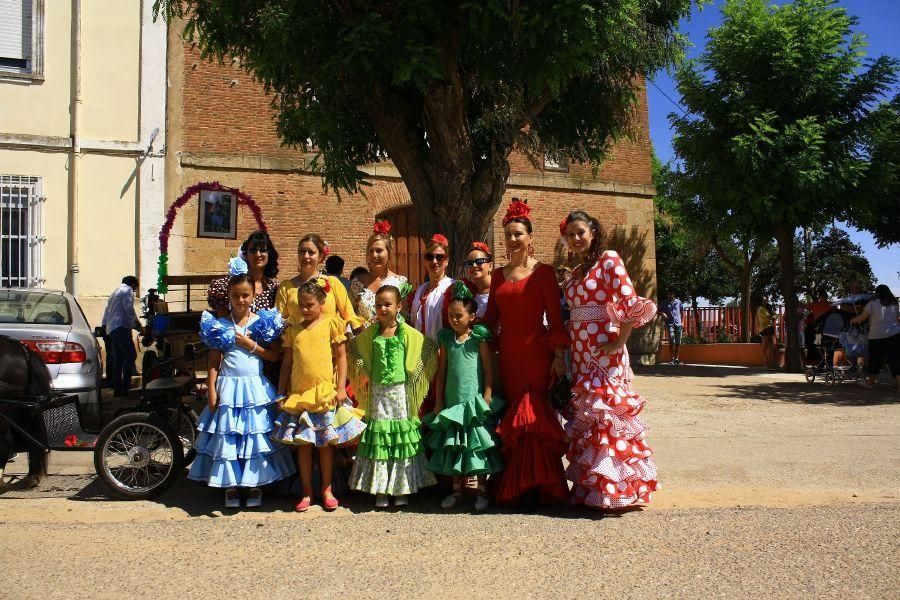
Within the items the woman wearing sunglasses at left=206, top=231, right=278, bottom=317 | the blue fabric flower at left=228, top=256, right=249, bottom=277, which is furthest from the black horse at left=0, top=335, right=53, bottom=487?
the blue fabric flower at left=228, top=256, right=249, bottom=277

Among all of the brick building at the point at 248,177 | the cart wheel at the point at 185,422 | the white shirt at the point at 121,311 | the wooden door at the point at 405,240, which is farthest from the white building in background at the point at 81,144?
the cart wheel at the point at 185,422

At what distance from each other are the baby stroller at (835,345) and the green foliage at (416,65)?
6.04 meters

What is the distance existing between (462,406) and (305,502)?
4.16 feet

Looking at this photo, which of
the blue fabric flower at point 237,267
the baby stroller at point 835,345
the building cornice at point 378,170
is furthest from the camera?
the building cornice at point 378,170

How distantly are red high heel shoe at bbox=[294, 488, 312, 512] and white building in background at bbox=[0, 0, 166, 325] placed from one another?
9.92 m

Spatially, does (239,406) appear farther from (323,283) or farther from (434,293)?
(434,293)

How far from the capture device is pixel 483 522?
16.5ft

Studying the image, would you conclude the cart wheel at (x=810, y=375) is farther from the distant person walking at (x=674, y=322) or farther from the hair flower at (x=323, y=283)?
the hair flower at (x=323, y=283)

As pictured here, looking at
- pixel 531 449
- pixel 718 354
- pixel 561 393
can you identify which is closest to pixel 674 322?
pixel 718 354

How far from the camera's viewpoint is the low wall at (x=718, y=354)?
1905 cm

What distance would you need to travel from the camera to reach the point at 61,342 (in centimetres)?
754

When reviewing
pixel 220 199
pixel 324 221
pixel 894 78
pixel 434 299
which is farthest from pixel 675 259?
pixel 434 299

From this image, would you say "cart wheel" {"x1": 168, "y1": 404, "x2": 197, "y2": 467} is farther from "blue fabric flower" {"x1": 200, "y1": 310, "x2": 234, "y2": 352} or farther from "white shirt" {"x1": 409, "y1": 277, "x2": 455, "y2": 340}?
"white shirt" {"x1": 409, "y1": 277, "x2": 455, "y2": 340}

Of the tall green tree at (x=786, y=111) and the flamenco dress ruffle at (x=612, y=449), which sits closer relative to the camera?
the flamenco dress ruffle at (x=612, y=449)
